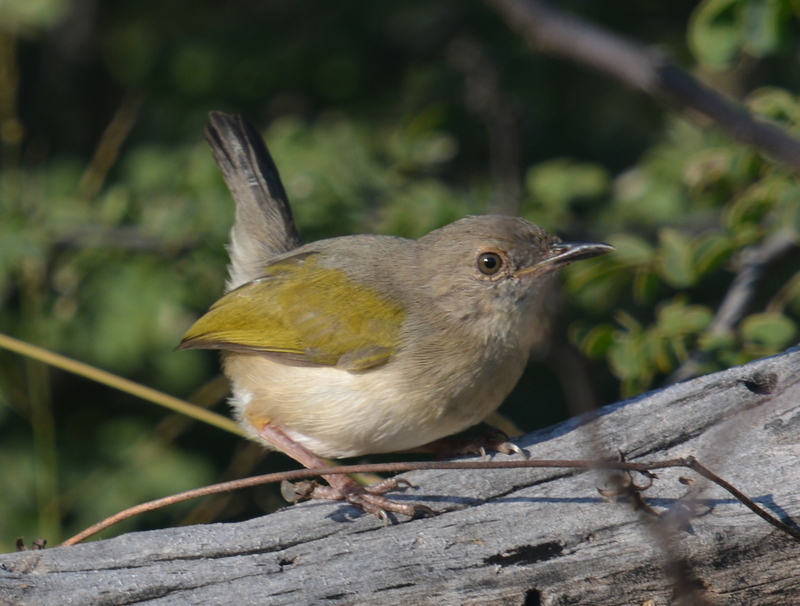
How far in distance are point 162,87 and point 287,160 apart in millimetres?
2214

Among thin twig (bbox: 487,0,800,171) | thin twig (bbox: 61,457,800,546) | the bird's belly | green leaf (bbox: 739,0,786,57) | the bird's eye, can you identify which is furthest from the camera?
the bird's eye

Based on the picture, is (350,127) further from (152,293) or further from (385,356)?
(385,356)

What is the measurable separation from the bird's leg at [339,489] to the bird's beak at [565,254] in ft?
3.99

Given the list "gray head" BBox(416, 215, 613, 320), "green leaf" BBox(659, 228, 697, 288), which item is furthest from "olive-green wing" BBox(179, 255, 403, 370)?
"green leaf" BBox(659, 228, 697, 288)

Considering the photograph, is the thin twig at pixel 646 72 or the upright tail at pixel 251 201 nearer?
the thin twig at pixel 646 72

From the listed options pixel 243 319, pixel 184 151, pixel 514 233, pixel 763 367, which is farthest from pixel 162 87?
pixel 763 367

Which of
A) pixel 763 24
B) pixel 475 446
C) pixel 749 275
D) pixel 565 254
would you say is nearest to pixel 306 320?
pixel 475 446

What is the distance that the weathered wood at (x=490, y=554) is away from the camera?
2475 millimetres

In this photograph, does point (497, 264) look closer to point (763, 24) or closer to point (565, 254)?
point (565, 254)

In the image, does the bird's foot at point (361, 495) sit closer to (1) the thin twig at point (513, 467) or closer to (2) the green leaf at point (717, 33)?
(1) the thin twig at point (513, 467)

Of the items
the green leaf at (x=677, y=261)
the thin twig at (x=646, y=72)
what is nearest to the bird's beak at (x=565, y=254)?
the green leaf at (x=677, y=261)

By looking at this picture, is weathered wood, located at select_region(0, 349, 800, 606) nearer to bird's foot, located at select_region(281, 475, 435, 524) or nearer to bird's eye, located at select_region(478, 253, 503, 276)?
bird's foot, located at select_region(281, 475, 435, 524)

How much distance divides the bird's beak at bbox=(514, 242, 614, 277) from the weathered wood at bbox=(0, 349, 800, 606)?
1.22 metres

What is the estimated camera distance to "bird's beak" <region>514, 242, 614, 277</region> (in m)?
3.83
